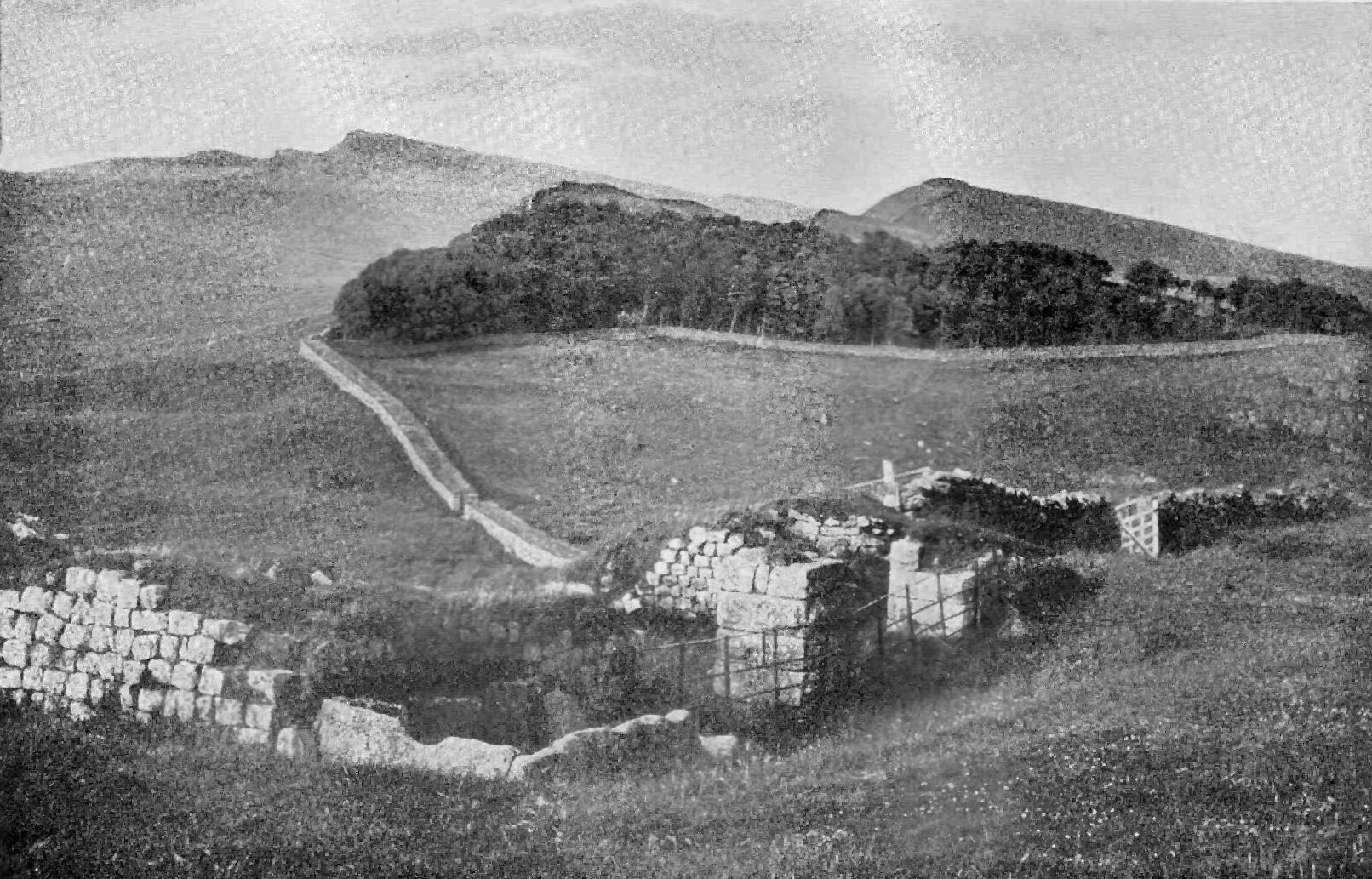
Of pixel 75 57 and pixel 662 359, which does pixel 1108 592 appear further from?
pixel 75 57

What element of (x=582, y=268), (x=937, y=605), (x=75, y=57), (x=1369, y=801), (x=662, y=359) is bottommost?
(x=1369, y=801)

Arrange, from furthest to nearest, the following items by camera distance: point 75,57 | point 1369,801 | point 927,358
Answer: point 75,57, point 927,358, point 1369,801

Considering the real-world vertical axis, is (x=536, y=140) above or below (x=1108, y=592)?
above

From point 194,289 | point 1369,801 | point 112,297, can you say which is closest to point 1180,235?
point 1369,801

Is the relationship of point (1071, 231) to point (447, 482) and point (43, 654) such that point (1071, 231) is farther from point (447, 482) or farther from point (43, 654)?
point (43, 654)

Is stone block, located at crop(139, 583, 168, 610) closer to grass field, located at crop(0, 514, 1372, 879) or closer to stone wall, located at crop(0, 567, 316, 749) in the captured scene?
stone wall, located at crop(0, 567, 316, 749)

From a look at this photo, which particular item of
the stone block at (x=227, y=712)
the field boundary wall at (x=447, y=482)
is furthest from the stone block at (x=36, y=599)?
the field boundary wall at (x=447, y=482)

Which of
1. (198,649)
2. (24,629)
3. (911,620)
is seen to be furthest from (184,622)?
(911,620)
